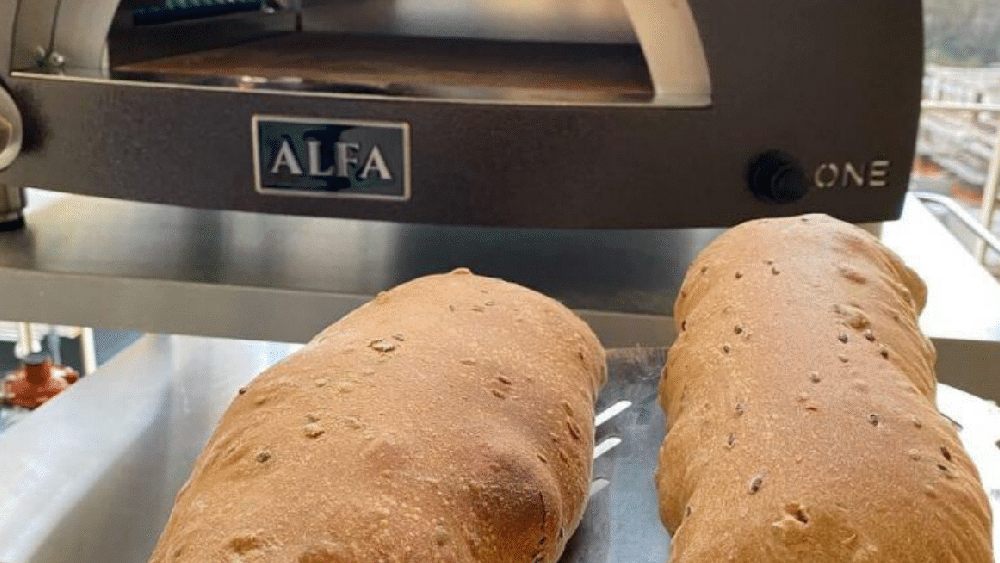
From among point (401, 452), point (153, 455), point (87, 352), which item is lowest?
point (87, 352)

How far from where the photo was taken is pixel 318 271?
100 cm

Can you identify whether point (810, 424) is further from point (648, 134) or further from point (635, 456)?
point (648, 134)

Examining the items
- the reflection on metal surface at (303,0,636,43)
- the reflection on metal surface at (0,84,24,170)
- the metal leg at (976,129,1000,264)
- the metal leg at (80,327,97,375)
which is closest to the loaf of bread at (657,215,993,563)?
the reflection on metal surface at (303,0,636,43)

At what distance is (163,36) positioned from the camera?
108 centimetres

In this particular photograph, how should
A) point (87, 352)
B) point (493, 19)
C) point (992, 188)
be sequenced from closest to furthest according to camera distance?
point (493, 19) → point (87, 352) → point (992, 188)

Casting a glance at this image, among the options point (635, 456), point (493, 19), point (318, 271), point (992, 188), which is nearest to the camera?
point (635, 456)

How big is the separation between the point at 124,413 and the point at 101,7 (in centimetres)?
42

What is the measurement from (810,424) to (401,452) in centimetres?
18

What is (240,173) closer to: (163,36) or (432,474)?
(163,36)

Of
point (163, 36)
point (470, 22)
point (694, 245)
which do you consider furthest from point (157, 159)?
point (694, 245)

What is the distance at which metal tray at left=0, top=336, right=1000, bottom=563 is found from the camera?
0.59 metres

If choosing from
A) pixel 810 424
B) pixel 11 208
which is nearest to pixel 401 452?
pixel 810 424

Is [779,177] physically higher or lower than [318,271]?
higher

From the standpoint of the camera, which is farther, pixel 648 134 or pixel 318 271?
pixel 318 271
